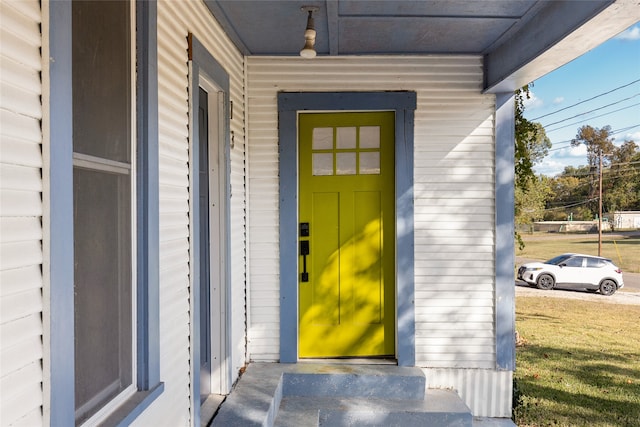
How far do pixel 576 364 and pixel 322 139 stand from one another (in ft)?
19.6

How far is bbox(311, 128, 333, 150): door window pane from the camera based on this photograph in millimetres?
4340

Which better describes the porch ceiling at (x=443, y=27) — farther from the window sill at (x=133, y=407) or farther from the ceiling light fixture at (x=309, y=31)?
the window sill at (x=133, y=407)

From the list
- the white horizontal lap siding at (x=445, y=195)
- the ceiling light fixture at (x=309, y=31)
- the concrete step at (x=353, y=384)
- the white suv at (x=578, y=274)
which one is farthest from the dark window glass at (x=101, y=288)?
the white suv at (x=578, y=274)

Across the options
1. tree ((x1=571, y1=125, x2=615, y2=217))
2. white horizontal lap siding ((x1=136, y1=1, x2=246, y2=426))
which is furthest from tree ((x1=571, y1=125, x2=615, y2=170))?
white horizontal lap siding ((x1=136, y1=1, x2=246, y2=426))

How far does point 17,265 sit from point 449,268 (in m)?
3.48

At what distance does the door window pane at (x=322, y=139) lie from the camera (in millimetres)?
4340

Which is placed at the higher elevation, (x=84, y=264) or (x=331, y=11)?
(x=331, y=11)

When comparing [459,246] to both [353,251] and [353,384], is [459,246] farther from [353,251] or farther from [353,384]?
[353,384]

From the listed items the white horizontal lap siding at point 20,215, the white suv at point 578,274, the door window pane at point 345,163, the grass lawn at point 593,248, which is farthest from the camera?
the grass lawn at point 593,248

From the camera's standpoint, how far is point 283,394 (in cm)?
392

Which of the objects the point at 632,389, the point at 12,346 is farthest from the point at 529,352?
the point at 12,346

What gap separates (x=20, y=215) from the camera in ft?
4.14

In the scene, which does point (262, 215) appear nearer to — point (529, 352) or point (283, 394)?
point (283, 394)

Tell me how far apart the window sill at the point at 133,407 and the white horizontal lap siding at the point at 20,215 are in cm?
45
